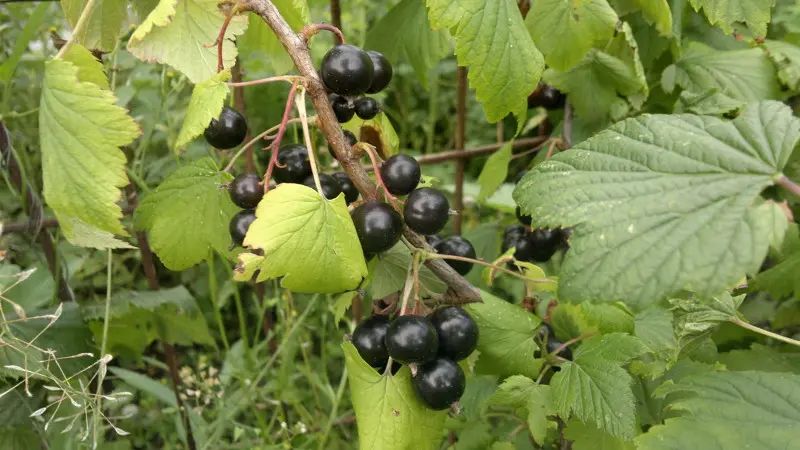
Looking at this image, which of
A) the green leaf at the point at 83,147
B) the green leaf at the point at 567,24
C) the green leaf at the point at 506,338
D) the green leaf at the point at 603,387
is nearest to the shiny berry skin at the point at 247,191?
the green leaf at the point at 83,147

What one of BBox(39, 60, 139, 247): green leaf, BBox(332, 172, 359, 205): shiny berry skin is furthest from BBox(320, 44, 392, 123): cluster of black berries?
BBox(39, 60, 139, 247): green leaf

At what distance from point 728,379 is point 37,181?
1.82 m

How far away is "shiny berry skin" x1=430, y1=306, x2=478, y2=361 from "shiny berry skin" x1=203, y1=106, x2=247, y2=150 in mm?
350

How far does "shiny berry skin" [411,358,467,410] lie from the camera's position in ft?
2.43

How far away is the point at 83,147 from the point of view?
0.71 m

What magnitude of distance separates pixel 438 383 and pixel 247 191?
0.33 metres

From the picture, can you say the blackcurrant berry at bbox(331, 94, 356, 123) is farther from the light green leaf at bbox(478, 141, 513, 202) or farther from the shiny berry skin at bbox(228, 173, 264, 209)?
the light green leaf at bbox(478, 141, 513, 202)

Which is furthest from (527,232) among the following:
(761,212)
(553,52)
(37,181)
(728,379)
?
(37,181)

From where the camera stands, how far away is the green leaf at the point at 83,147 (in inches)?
27.7

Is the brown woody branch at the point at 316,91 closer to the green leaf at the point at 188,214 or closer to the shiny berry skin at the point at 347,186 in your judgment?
the shiny berry skin at the point at 347,186

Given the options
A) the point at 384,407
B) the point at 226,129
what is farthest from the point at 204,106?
the point at 384,407

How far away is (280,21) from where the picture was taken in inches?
29.5

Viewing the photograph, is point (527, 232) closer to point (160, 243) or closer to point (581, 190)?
point (581, 190)

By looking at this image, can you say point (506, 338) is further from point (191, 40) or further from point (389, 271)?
point (191, 40)
